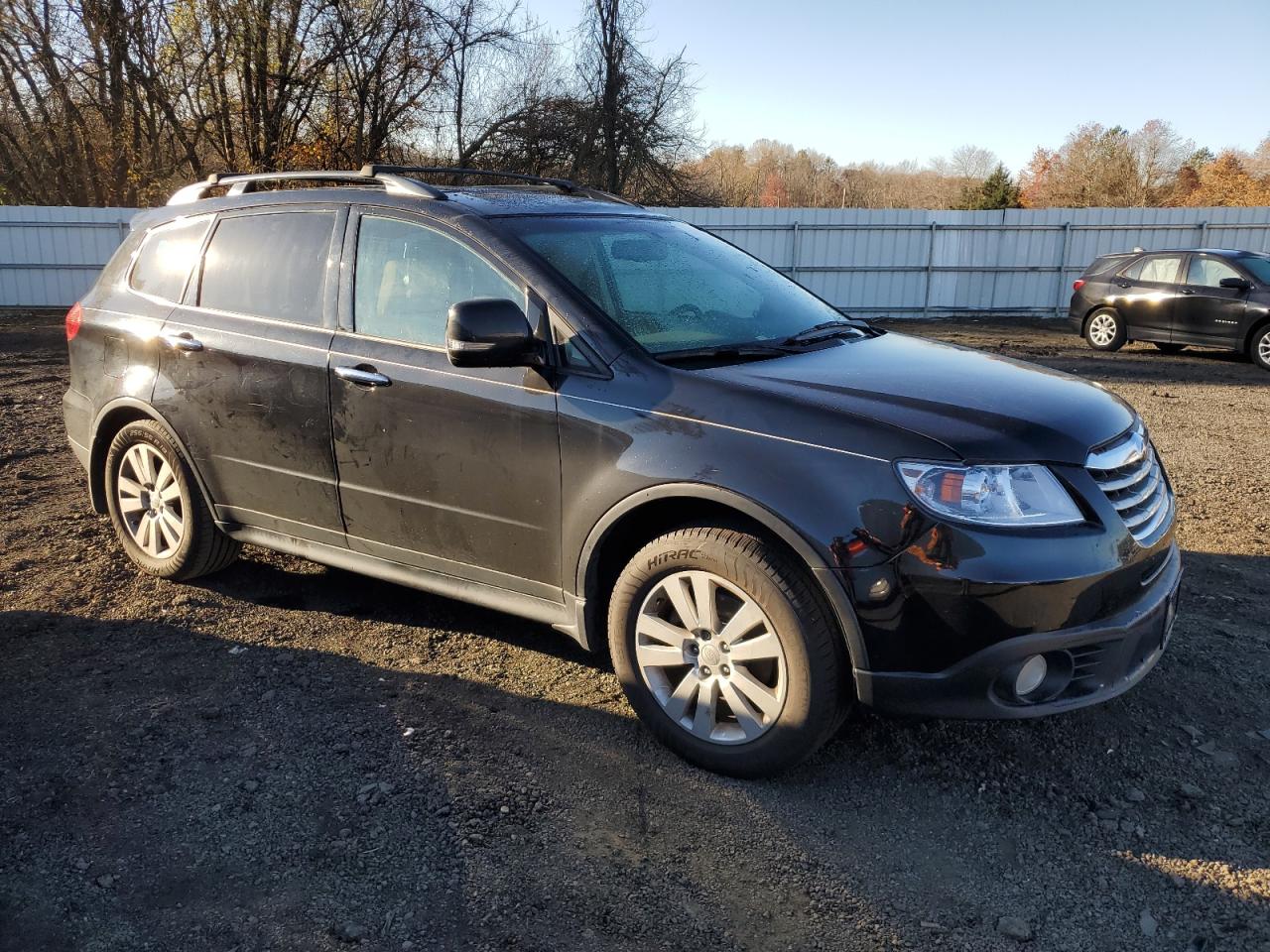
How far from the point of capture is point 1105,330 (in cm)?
1526

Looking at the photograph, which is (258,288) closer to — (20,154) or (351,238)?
(351,238)

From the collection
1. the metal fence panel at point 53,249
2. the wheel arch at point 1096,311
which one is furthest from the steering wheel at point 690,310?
the metal fence panel at point 53,249

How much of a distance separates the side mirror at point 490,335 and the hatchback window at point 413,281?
0.24 m

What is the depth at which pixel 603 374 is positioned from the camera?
327cm

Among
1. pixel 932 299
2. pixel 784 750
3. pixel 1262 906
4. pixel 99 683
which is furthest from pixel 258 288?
pixel 932 299

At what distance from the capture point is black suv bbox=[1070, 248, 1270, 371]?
531 inches

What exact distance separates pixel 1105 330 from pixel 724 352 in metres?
13.8

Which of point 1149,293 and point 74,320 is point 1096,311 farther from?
point 74,320

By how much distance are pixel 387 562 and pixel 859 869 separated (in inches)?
84.4

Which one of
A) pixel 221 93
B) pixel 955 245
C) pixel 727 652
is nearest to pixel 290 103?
pixel 221 93

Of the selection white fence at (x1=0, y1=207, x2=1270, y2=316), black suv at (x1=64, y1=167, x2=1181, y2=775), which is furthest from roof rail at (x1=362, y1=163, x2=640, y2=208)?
white fence at (x1=0, y1=207, x2=1270, y2=316)

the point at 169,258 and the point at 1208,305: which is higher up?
the point at 169,258

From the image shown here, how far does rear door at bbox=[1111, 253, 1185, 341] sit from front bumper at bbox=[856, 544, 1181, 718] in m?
13.3

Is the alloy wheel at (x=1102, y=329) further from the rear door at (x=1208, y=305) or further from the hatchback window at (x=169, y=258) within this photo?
the hatchback window at (x=169, y=258)
